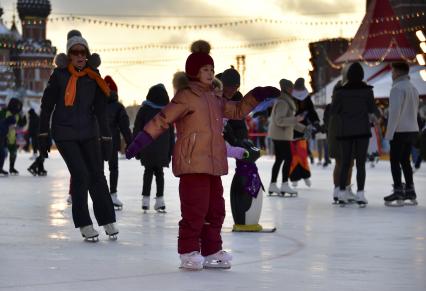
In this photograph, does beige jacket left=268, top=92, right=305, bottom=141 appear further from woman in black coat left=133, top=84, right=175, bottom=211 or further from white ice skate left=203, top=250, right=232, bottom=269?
white ice skate left=203, top=250, right=232, bottom=269

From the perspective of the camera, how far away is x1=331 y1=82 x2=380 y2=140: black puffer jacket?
49.8 feet

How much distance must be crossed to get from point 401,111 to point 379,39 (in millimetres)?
48340

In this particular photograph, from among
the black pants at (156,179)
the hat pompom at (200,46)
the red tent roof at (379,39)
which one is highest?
the red tent roof at (379,39)

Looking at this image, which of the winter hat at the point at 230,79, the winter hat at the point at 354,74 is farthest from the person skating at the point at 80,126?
the winter hat at the point at 354,74

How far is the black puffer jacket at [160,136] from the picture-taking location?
46.7 feet

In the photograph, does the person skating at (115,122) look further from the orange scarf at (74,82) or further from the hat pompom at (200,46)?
the hat pompom at (200,46)

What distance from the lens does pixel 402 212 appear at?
48.1 ft

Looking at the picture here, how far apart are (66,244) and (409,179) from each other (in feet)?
22.2

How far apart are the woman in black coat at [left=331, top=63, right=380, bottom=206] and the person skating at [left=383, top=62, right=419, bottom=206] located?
Answer: 273 millimetres

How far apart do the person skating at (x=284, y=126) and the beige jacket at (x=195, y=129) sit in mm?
8848

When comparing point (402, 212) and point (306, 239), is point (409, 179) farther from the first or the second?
point (306, 239)

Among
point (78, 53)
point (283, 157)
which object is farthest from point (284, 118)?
point (78, 53)

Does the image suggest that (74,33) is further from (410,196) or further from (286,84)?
(286,84)

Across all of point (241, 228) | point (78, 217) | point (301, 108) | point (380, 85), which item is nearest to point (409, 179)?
point (301, 108)
